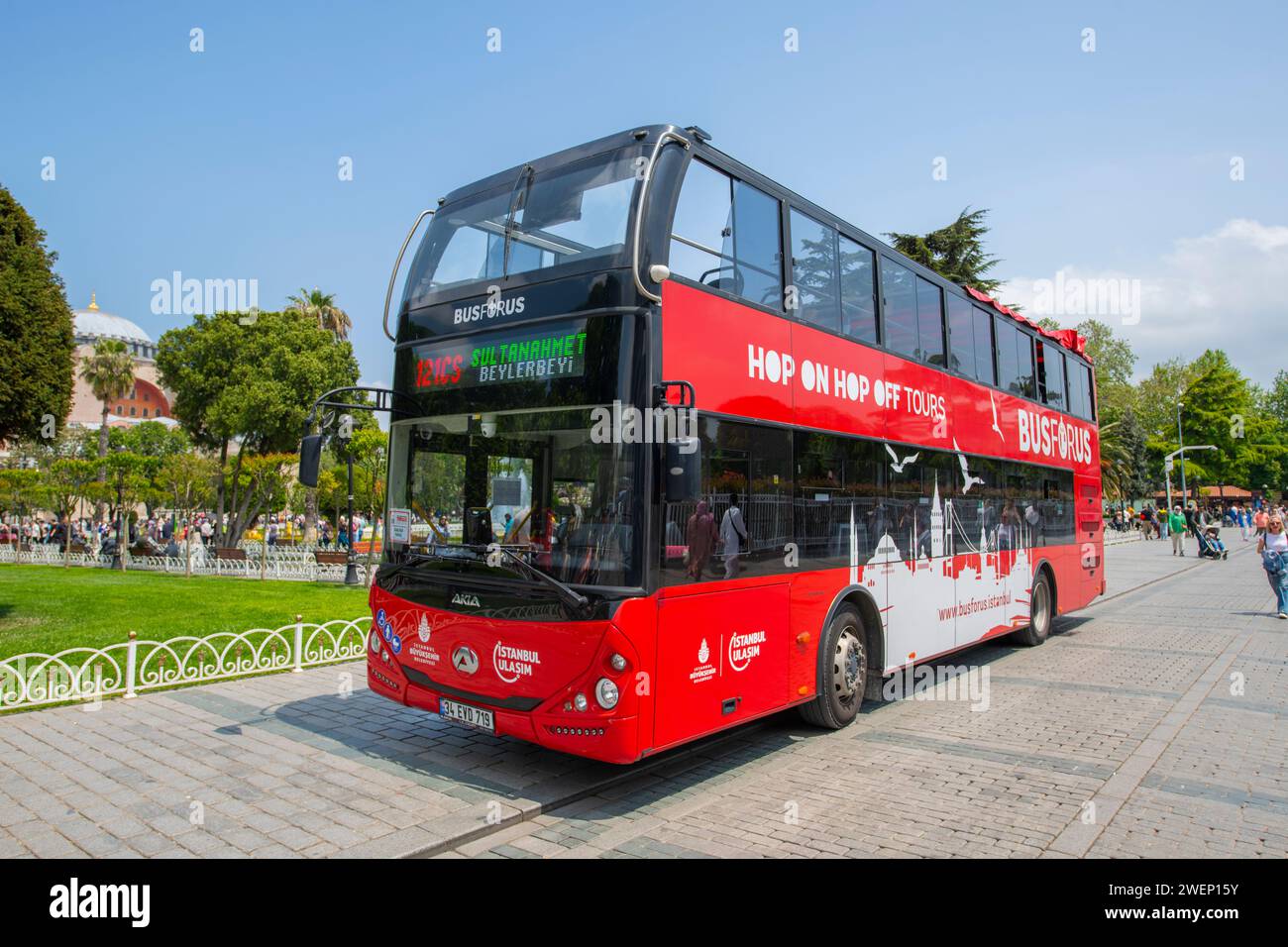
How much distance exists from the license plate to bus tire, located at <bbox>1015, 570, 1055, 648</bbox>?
9082mm

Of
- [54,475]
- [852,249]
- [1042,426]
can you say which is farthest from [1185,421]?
[54,475]

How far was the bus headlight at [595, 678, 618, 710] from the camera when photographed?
501 cm

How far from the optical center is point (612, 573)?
16.9 ft

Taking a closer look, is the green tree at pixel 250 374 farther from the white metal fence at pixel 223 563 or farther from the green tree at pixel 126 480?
the white metal fence at pixel 223 563

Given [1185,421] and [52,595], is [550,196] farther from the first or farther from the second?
[1185,421]

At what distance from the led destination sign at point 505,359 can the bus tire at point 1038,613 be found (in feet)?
30.5

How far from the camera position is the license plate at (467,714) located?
221 inches

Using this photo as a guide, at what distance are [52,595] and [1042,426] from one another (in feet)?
64.1

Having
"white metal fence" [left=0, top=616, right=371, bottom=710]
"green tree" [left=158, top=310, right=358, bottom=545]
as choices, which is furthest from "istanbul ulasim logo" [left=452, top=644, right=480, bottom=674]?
"green tree" [left=158, top=310, right=358, bottom=545]

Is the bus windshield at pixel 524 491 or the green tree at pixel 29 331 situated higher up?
the green tree at pixel 29 331

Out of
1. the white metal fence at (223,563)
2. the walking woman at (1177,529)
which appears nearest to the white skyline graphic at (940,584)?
the white metal fence at (223,563)

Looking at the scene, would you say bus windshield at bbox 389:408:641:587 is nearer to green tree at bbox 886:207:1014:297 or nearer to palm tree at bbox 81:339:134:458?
green tree at bbox 886:207:1014:297
